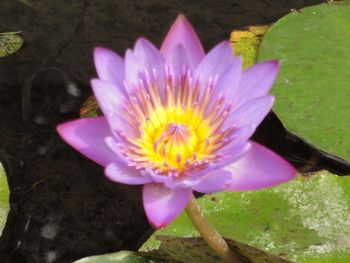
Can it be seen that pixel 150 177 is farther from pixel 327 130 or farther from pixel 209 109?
pixel 327 130

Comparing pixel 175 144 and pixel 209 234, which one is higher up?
pixel 175 144

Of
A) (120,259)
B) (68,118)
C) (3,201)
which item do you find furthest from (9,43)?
(120,259)

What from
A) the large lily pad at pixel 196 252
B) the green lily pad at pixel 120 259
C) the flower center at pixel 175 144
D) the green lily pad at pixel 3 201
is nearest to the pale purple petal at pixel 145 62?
the flower center at pixel 175 144

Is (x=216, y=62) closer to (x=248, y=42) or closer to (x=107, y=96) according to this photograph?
(x=107, y=96)

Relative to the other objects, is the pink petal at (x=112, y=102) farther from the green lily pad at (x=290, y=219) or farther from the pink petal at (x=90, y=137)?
the green lily pad at (x=290, y=219)

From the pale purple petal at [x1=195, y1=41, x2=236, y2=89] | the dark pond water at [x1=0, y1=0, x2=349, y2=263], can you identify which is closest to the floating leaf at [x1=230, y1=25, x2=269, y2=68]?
the dark pond water at [x1=0, y1=0, x2=349, y2=263]

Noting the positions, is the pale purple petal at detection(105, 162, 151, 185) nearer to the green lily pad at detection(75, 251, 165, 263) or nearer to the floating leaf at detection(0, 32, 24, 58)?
the green lily pad at detection(75, 251, 165, 263)

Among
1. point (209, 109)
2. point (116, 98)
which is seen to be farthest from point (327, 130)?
point (116, 98)
